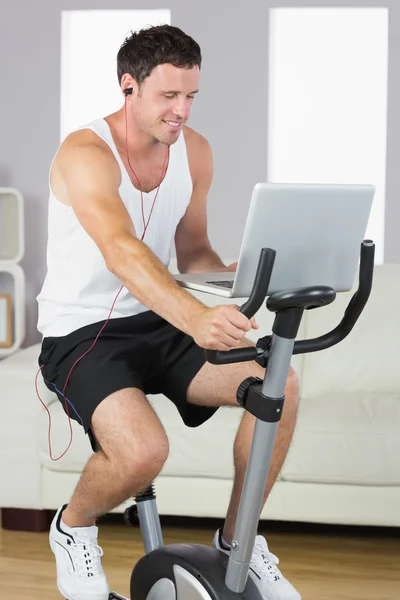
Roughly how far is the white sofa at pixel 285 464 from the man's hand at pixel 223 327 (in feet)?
4.53

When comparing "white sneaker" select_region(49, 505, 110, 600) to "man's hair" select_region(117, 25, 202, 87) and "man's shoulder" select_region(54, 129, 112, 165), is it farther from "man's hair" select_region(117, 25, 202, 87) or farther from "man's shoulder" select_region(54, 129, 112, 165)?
"man's hair" select_region(117, 25, 202, 87)

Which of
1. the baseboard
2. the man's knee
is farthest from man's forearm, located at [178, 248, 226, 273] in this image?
the baseboard

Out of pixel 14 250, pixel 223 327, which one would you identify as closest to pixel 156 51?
pixel 223 327

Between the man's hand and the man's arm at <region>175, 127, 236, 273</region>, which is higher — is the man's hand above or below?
below

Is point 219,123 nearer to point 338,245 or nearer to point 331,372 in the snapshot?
point 331,372

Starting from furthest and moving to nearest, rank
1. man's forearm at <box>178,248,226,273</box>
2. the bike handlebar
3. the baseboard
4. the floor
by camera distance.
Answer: the baseboard
the floor
man's forearm at <box>178,248,226,273</box>
the bike handlebar

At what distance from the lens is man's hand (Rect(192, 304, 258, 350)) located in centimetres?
164

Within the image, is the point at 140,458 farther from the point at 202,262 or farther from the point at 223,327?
the point at 202,262

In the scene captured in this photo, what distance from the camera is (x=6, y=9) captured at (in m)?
4.61

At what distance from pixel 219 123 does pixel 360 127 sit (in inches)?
25.2

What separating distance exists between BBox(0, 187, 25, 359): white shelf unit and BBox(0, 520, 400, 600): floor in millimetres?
1347

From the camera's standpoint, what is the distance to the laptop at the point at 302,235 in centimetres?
161

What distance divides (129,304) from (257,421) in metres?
0.51

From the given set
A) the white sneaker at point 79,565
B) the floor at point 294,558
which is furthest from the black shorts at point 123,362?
the floor at point 294,558
